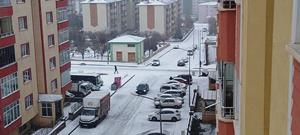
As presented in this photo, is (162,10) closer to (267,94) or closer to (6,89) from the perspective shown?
(6,89)

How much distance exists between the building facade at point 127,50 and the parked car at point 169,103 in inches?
653

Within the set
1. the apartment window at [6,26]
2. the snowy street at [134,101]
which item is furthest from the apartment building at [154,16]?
the apartment window at [6,26]

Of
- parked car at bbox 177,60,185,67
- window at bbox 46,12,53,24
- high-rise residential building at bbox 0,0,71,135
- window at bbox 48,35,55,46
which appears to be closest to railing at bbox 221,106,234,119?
high-rise residential building at bbox 0,0,71,135

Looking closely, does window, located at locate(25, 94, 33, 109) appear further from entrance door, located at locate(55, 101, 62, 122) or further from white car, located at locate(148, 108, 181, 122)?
white car, located at locate(148, 108, 181, 122)

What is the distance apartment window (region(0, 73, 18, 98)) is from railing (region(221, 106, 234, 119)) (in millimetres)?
14244

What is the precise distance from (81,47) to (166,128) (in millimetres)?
29095

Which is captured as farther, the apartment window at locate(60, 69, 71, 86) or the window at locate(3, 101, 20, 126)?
the apartment window at locate(60, 69, 71, 86)

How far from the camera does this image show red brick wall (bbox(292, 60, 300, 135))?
2.02 meters

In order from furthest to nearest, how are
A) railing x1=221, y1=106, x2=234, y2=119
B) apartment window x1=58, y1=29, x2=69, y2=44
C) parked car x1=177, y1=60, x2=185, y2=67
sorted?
parked car x1=177, y1=60, x2=185, y2=67 < apartment window x1=58, y1=29, x2=69, y2=44 < railing x1=221, y1=106, x2=234, y2=119

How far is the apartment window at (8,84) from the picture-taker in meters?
18.0

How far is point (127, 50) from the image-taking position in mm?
41719

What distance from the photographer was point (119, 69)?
38250 mm

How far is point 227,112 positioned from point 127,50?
36.5 meters

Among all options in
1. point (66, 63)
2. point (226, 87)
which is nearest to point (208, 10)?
point (66, 63)
